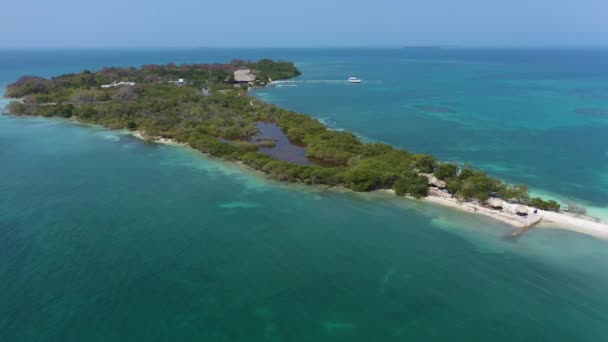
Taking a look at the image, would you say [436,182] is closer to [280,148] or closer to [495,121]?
[280,148]

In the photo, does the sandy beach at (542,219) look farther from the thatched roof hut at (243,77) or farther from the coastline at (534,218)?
the thatched roof hut at (243,77)

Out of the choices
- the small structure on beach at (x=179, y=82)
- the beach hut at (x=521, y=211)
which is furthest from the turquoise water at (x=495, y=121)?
the small structure on beach at (x=179, y=82)

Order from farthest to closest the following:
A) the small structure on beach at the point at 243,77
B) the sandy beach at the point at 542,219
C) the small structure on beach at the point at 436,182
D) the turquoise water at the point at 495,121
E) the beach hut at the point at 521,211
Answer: the small structure on beach at the point at 243,77 → the turquoise water at the point at 495,121 → the small structure on beach at the point at 436,182 → the beach hut at the point at 521,211 → the sandy beach at the point at 542,219

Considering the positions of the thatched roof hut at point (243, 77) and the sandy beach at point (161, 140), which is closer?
the sandy beach at point (161, 140)

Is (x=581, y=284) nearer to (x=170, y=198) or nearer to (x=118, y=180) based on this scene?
(x=170, y=198)

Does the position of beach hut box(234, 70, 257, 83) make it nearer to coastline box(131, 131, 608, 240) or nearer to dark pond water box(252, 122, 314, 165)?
dark pond water box(252, 122, 314, 165)

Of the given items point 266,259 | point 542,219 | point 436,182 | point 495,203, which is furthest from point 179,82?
point 542,219

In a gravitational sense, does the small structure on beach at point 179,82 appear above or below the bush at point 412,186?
above

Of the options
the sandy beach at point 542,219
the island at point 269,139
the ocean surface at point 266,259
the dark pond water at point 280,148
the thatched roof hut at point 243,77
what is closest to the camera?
the ocean surface at point 266,259

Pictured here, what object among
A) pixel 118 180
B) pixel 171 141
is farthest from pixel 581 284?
pixel 171 141
